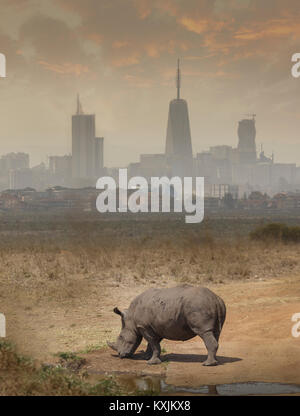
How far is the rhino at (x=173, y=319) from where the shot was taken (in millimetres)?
11766

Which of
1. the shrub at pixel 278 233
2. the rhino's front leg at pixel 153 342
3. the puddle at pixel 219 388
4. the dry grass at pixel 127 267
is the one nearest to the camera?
the puddle at pixel 219 388

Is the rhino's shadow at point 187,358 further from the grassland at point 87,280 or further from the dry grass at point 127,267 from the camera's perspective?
the dry grass at point 127,267

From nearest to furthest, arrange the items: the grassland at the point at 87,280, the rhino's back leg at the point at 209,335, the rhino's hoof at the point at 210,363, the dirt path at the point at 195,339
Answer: the rhino's back leg at the point at 209,335
the dirt path at the point at 195,339
the rhino's hoof at the point at 210,363
the grassland at the point at 87,280

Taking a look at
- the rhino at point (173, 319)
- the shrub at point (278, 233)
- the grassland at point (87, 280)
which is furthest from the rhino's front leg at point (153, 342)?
the shrub at point (278, 233)

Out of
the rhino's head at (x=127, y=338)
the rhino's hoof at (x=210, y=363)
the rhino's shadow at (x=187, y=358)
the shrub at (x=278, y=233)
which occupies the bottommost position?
the rhino's shadow at (x=187, y=358)

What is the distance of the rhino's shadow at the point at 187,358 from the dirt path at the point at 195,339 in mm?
19

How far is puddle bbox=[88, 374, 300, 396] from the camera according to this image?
10711mm

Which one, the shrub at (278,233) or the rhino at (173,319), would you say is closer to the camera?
the rhino at (173,319)

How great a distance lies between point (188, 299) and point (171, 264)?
56.1 feet

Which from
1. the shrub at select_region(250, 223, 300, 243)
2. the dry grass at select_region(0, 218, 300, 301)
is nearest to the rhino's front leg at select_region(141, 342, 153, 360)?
the dry grass at select_region(0, 218, 300, 301)

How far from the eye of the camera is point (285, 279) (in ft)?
84.1

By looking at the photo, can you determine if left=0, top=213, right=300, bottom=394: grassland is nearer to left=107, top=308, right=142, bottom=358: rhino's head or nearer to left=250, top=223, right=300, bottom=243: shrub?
left=250, top=223, right=300, bottom=243: shrub
